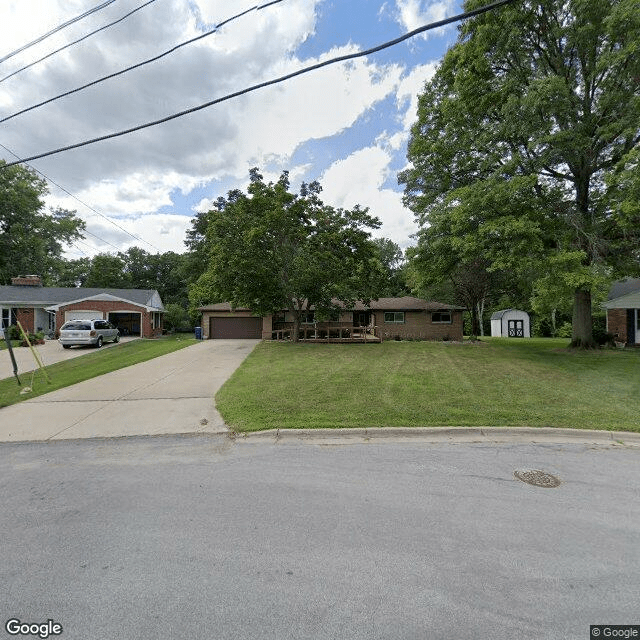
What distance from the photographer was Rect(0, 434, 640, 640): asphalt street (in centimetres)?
209

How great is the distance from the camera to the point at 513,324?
1286 inches

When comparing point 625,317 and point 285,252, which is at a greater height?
point 285,252

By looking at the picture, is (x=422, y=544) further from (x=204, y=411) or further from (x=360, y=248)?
(x=360, y=248)

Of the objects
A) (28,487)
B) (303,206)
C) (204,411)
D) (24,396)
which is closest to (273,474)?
(28,487)

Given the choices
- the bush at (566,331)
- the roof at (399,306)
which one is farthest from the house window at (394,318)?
the bush at (566,331)

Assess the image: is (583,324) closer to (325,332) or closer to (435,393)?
(435,393)

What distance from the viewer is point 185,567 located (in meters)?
2.52

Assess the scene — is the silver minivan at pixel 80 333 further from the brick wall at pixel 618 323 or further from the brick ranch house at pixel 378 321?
the brick wall at pixel 618 323

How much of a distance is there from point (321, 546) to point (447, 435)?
10.8 feet

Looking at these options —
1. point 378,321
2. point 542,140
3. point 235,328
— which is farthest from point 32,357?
point 542,140

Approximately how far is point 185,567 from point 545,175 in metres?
17.9

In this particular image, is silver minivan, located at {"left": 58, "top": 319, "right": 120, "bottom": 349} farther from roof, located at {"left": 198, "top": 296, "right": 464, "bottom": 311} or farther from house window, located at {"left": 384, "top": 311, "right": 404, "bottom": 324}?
house window, located at {"left": 384, "top": 311, "right": 404, "bottom": 324}

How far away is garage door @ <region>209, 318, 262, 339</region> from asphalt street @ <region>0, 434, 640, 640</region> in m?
21.0

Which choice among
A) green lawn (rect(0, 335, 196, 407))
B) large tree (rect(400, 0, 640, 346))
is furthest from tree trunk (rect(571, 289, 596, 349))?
green lawn (rect(0, 335, 196, 407))
